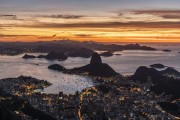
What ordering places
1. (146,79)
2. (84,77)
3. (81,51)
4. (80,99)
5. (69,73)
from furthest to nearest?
1. (81,51)
2. (69,73)
3. (84,77)
4. (146,79)
5. (80,99)

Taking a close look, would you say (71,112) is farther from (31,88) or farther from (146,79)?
(146,79)

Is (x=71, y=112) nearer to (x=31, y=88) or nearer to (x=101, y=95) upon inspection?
(x=101, y=95)

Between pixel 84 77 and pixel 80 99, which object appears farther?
pixel 84 77

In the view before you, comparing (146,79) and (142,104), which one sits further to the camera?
(146,79)

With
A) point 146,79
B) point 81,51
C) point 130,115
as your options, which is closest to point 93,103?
point 130,115

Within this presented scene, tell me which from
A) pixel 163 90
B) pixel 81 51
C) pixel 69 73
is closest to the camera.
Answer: pixel 163 90

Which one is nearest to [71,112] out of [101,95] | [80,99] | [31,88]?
[80,99]

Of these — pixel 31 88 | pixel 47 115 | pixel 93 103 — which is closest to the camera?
pixel 47 115

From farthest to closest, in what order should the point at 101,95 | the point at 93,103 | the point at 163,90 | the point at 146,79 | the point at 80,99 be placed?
the point at 146,79 → the point at 163,90 → the point at 101,95 → the point at 80,99 → the point at 93,103
